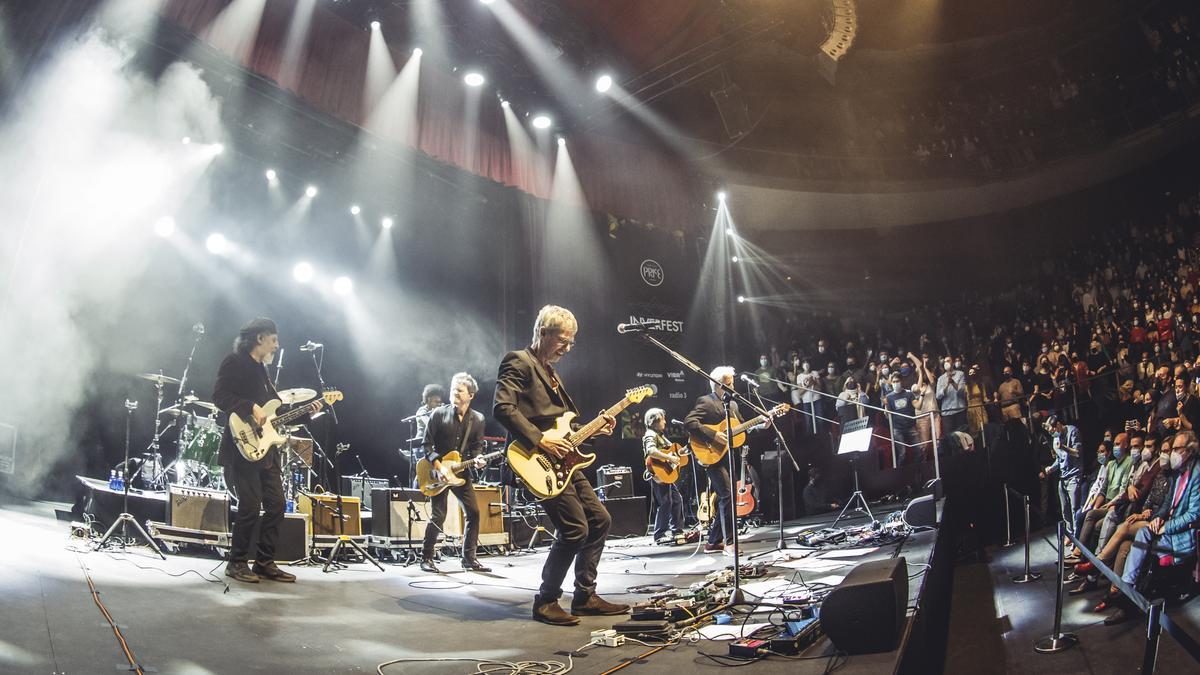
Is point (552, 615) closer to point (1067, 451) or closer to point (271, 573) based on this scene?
point (271, 573)

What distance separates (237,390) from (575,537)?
2721 millimetres

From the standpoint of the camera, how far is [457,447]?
6.89 metres

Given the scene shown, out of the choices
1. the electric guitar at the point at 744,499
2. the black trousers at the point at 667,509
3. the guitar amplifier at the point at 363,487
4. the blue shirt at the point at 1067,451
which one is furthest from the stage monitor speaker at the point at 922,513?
the guitar amplifier at the point at 363,487

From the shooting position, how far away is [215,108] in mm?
8602

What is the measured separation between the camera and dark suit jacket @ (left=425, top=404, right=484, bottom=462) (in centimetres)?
688

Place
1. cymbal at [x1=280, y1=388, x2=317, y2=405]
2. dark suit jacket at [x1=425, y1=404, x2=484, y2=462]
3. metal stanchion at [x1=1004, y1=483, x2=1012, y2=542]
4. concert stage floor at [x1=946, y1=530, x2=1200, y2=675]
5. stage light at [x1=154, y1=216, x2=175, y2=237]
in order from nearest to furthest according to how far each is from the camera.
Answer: concert stage floor at [x1=946, y1=530, x2=1200, y2=675] → cymbal at [x1=280, y1=388, x2=317, y2=405] → dark suit jacket at [x1=425, y1=404, x2=484, y2=462] → metal stanchion at [x1=1004, y1=483, x2=1012, y2=542] → stage light at [x1=154, y1=216, x2=175, y2=237]

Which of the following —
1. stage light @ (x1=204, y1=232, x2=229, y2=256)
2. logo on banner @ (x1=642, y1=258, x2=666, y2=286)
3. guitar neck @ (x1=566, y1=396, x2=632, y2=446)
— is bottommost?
guitar neck @ (x1=566, y1=396, x2=632, y2=446)

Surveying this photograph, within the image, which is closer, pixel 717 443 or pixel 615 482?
pixel 717 443

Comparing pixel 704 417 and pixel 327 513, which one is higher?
pixel 704 417

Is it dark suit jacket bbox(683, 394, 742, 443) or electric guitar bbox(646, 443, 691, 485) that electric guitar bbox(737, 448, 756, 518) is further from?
dark suit jacket bbox(683, 394, 742, 443)

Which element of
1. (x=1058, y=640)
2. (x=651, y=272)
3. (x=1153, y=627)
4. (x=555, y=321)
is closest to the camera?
(x=1153, y=627)

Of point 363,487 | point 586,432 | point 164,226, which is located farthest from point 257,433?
point 164,226

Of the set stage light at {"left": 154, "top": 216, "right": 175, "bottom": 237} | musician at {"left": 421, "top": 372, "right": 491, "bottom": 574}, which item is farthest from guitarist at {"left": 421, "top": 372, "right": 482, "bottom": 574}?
stage light at {"left": 154, "top": 216, "right": 175, "bottom": 237}

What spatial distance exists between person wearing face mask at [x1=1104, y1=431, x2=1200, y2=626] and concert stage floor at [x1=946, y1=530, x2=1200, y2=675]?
1.25 ft
